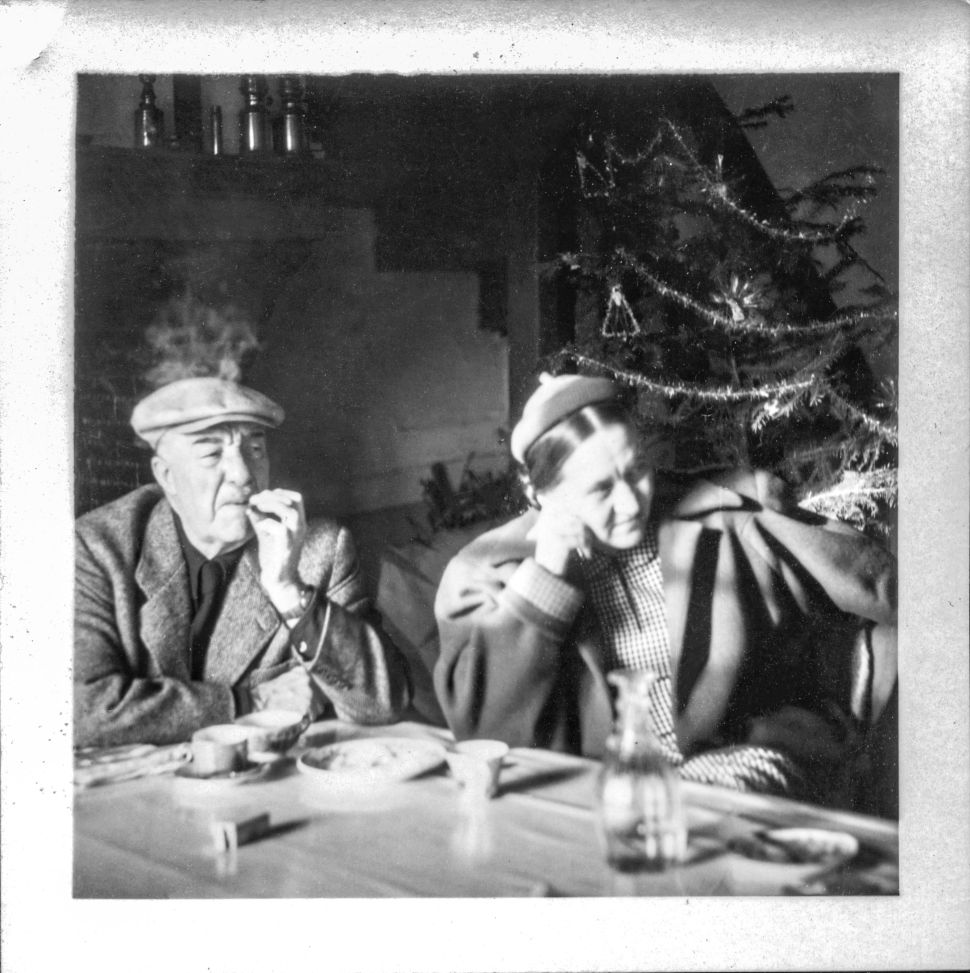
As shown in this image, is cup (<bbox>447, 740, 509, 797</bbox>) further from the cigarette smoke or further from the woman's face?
the cigarette smoke

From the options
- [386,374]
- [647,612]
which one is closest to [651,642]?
[647,612]

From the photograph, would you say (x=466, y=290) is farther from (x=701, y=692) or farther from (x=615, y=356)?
(x=701, y=692)

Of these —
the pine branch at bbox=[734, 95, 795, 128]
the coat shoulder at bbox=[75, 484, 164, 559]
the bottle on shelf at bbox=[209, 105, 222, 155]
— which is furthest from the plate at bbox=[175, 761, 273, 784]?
the pine branch at bbox=[734, 95, 795, 128]

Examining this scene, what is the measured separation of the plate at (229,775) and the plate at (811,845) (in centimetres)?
78

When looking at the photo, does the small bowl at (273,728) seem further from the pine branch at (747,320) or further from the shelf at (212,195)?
the pine branch at (747,320)

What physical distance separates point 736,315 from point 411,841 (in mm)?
954

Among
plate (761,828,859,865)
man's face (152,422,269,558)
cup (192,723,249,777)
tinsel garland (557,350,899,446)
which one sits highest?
tinsel garland (557,350,899,446)

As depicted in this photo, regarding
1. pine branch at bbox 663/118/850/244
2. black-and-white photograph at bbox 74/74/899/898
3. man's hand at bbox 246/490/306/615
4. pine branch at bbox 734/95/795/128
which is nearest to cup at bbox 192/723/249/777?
black-and-white photograph at bbox 74/74/899/898

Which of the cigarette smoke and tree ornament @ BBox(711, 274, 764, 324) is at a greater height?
tree ornament @ BBox(711, 274, 764, 324)

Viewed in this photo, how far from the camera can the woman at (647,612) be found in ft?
4.90

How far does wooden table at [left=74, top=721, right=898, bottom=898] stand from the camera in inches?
58.2

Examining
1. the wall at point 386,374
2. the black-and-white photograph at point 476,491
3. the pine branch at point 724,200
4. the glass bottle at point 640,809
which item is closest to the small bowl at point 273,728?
the black-and-white photograph at point 476,491

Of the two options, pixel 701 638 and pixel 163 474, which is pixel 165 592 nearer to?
pixel 163 474

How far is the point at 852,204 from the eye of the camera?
1518 millimetres
